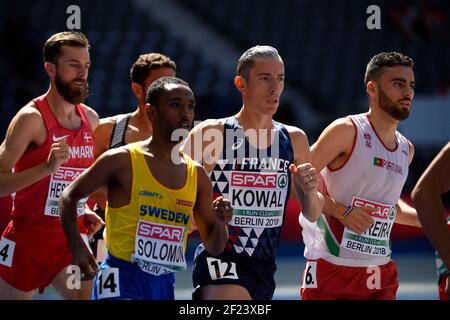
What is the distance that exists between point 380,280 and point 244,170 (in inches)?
43.8

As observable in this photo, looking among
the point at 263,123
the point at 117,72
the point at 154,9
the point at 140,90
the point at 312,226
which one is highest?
the point at 154,9

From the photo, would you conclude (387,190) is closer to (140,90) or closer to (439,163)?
(140,90)

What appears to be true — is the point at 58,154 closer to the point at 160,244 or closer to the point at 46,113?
the point at 46,113

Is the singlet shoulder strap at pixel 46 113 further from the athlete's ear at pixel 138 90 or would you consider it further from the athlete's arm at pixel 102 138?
the athlete's ear at pixel 138 90

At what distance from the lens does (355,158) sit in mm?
6117

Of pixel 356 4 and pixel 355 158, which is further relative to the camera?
pixel 356 4

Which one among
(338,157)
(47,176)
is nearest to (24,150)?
(47,176)

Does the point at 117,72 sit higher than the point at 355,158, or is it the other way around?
the point at 117,72

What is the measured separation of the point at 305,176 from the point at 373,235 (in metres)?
1.08

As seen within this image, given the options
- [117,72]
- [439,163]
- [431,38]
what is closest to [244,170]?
[439,163]

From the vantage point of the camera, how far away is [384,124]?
629 cm

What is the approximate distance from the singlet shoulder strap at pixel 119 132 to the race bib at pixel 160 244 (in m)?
1.83

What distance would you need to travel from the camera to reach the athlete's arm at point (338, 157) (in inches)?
234

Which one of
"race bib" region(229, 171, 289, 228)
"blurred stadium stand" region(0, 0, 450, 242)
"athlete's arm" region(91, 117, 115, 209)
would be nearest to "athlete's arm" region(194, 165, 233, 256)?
"race bib" region(229, 171, 289, 228)
